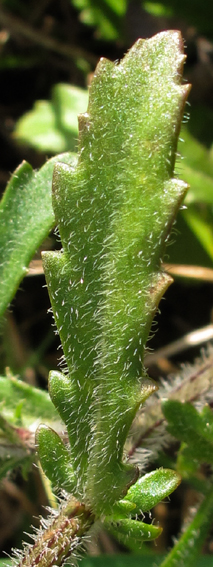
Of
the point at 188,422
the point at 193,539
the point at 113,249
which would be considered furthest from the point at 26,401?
the point at 113,249

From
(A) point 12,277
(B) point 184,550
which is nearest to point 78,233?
(A) point 12,277

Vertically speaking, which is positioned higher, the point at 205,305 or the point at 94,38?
the point at 94,38

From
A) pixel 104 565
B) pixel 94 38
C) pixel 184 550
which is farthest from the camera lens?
pixel 94 38

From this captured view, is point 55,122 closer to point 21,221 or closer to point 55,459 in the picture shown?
point 21,221

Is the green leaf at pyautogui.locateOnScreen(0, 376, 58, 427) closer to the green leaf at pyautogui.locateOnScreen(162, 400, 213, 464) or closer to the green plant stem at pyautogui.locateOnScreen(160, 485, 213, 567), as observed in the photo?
the green leaf at pyautogui.locateOnScreen(162, 400, 213, 464)

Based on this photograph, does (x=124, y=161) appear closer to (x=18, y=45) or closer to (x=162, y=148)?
(x=162, y=148)

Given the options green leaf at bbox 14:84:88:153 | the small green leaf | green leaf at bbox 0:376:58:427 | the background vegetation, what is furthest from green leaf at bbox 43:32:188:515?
green leaf at bbox 14:84:88:153
